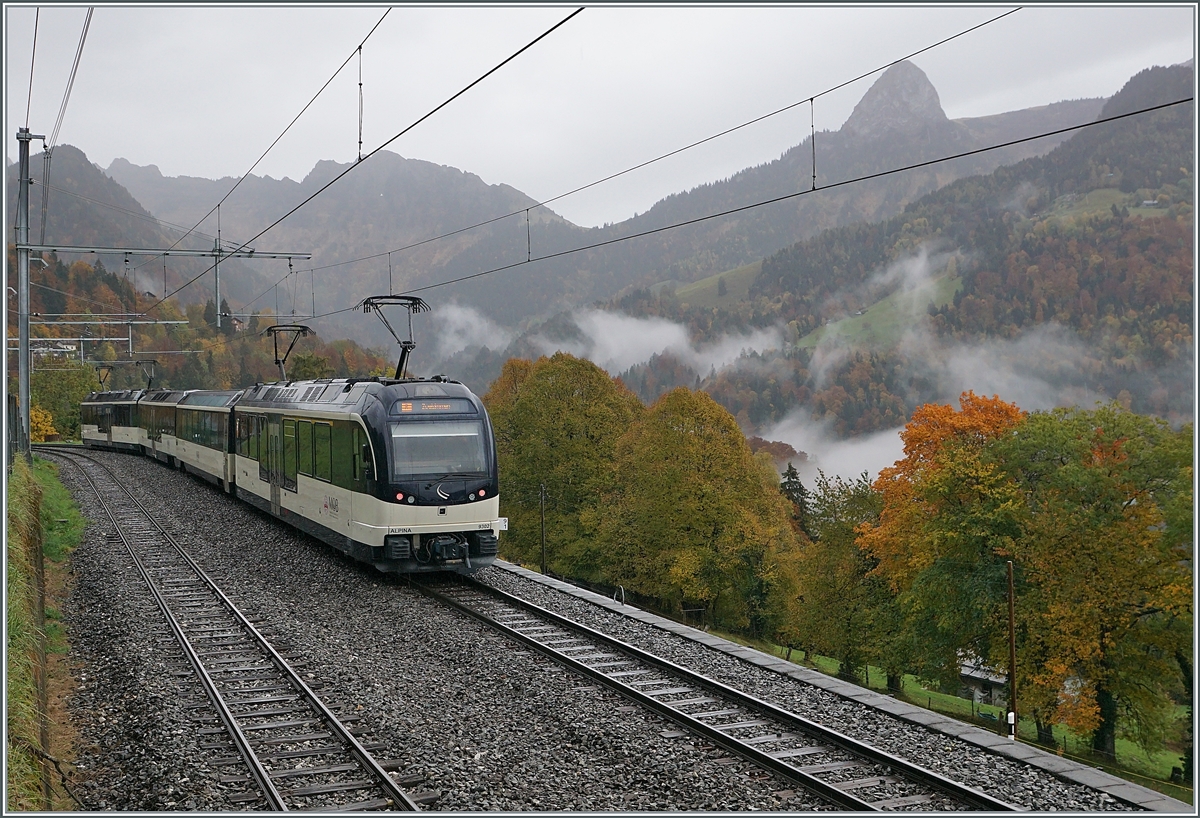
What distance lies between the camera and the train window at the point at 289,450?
67.1 ft

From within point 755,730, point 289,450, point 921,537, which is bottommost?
point 921,537

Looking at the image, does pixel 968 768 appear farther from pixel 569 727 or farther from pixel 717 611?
pixel 717 611

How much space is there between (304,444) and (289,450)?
1340mm

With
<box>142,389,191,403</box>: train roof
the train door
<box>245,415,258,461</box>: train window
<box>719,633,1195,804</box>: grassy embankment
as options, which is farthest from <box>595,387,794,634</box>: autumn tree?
the train door

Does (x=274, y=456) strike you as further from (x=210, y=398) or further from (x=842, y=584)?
(x=842, y=584)

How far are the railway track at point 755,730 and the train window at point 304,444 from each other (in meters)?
7.07

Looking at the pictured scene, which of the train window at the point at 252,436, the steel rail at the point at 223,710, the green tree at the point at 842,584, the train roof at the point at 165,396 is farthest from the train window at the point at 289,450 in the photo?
the green tree at the point at 842,584

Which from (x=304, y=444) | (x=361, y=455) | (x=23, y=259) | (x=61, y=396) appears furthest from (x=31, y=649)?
(x=61, y=396)

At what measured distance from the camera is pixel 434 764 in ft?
27.9

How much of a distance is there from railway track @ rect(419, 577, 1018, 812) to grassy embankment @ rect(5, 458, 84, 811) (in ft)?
17.4

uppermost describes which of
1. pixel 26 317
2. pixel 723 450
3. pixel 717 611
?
pixel 26 317

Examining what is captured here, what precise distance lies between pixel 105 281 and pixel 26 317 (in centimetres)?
9410

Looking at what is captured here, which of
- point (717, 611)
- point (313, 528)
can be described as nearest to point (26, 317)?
point (313, 528)

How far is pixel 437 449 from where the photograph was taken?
636 inches
